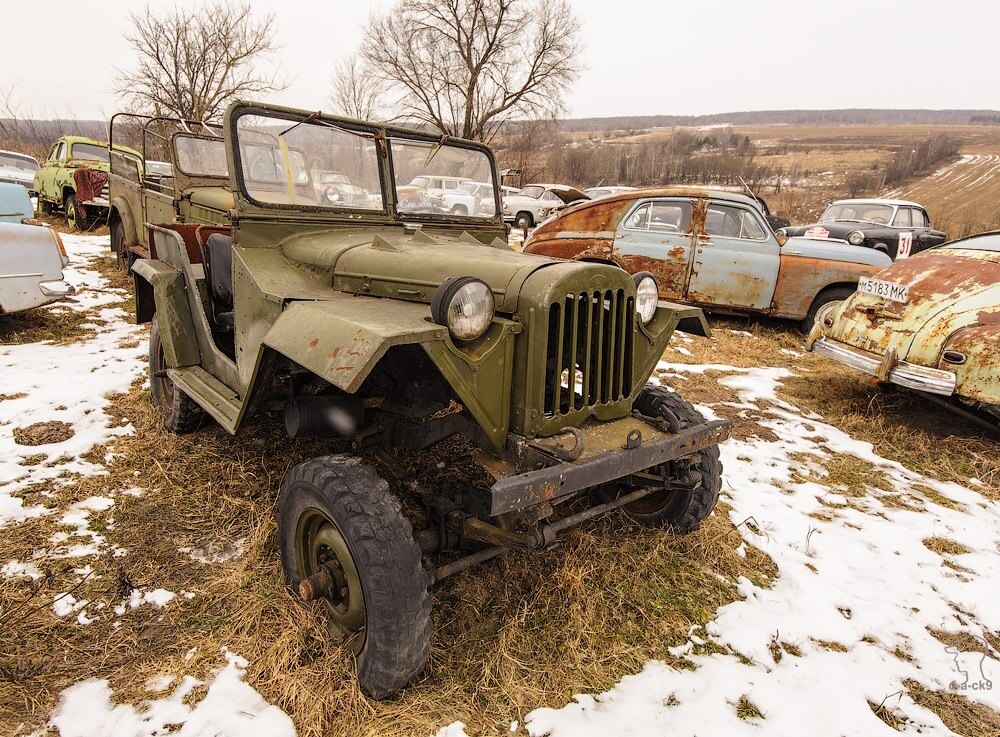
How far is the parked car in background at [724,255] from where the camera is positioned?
298 inches

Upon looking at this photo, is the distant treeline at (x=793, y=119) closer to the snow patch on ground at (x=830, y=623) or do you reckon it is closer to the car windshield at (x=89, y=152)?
the car windshield at (x=89, y=152)

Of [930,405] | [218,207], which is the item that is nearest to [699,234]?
[930,405]

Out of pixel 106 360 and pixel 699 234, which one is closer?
pixel 106 360

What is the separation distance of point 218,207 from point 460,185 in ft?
6.75

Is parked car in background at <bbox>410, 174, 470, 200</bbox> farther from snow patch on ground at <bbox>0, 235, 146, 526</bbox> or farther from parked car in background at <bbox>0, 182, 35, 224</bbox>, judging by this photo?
parked car in background at <bbox>0, 182, 35, 224</bbox>

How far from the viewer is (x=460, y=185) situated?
411 cm

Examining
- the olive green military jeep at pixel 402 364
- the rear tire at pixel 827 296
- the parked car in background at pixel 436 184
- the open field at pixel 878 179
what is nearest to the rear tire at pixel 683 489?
the olive green military jeep at pixel 402 364

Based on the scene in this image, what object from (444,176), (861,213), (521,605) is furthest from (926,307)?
(861,213)

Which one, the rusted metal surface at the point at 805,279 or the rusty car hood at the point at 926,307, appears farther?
the rusted metal surface at the point at 805,279

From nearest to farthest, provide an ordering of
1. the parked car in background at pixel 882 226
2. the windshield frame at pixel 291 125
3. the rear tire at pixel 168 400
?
the windshield frame at pixel 291 125
the rear tire at pixel 168 400
the parked car in background at pixel 882 226

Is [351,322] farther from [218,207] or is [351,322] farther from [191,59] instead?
[191,59]

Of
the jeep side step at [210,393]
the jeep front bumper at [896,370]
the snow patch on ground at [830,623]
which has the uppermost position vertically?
the jeep side step at [210,393]

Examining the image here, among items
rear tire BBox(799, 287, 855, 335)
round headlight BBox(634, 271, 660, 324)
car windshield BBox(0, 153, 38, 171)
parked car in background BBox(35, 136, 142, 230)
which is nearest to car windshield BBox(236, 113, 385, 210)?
round headlight BBox(634, 271, 660, 324)

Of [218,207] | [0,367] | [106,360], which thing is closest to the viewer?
[218,207]
